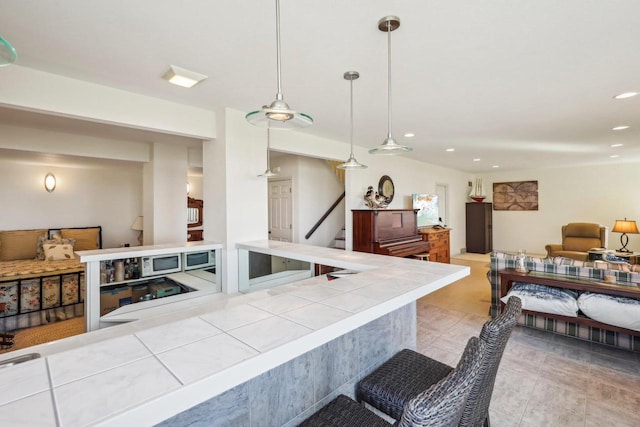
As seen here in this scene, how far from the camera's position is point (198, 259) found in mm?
3072

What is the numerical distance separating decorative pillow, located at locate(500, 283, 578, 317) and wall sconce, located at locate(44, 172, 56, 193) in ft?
23.4

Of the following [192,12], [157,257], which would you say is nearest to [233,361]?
[192,12]

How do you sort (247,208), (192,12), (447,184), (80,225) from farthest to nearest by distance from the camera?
(447,184) → (80,225) → (247,208) → (192,12)

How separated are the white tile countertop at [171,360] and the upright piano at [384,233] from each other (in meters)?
3.44

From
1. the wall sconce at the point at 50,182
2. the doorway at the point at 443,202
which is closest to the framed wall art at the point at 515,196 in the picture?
the doorway at the point at 443,202

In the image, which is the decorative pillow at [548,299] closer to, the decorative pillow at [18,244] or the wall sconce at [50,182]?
the decorative pillow at [18,244]

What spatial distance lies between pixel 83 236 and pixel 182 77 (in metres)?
4.70

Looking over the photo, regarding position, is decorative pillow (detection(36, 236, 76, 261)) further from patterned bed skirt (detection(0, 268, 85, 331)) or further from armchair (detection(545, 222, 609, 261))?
armchair (detection(545, 222, 609, 261))

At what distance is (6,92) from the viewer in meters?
2.18

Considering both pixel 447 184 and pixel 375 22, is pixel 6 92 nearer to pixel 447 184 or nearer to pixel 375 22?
pixel 375 22

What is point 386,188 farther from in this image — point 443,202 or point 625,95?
point 625,95

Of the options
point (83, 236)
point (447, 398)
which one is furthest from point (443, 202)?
point (83, 236)

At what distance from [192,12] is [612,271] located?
4.23 meters

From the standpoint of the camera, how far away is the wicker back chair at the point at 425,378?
3.69ft
